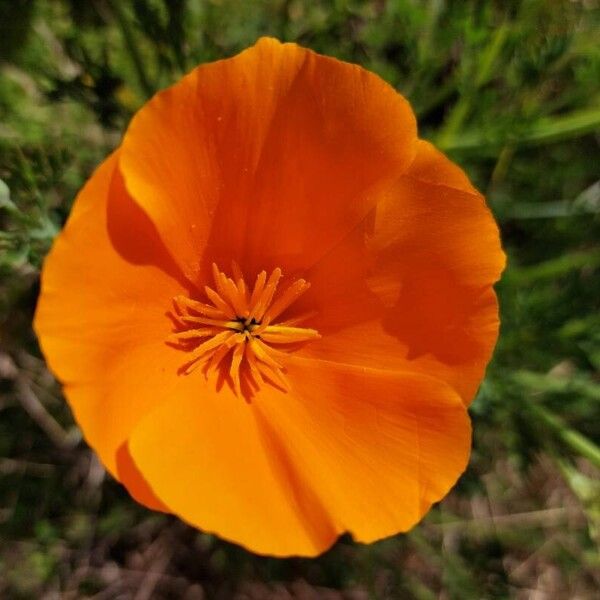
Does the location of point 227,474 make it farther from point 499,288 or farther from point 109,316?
point 499,288

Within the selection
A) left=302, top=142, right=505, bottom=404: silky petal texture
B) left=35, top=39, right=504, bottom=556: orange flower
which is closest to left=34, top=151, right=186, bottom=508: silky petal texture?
left=35, top=39, right=504, bottom=556: orange flower

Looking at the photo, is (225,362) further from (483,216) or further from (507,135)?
(507,135)

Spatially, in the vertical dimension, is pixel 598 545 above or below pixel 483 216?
below

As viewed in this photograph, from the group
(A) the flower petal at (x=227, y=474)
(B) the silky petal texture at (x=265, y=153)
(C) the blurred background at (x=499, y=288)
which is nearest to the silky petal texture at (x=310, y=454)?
(A) the flower petal at (x=227, y=474)

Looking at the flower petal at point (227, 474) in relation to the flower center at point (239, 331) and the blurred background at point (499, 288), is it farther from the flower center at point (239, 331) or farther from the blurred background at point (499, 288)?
the blurred background at point (499, 288)

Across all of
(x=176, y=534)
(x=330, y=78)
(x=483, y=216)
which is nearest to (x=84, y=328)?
(x=330, y=78)

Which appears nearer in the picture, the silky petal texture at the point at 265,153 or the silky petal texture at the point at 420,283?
the silky petal texture at the point at 265,153

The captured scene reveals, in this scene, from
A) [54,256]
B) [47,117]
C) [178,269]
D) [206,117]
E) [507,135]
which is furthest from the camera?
[47,117]

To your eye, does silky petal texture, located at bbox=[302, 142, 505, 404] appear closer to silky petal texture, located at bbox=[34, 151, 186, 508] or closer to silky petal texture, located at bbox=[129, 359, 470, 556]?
silky petal texture, located at bbox=[129, 359, 470, 556]
